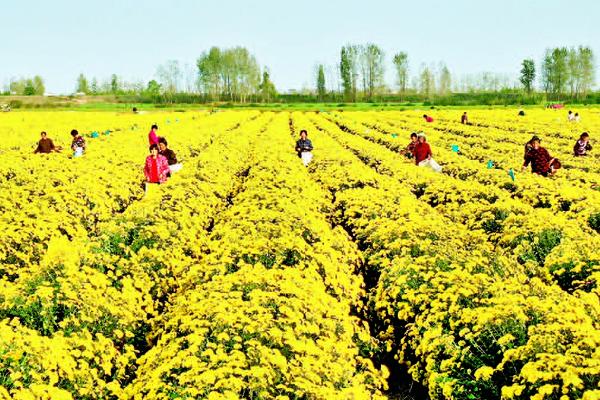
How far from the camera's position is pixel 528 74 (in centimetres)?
14612

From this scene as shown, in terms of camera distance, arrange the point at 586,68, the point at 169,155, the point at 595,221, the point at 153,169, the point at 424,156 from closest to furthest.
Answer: the point at 595,221, the point at 153,169, the point at 169,155, the point at 424,156, the point at 586,68

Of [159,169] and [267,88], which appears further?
[267,88]

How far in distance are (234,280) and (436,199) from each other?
9.93m

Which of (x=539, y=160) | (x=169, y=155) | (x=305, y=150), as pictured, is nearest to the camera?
(x=539, y=160)

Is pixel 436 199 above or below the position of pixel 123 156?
below

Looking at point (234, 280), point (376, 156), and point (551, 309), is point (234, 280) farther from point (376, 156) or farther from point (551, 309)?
point (376, 156)

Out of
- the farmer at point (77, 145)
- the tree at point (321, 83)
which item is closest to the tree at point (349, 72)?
the tree at point (321, 83)

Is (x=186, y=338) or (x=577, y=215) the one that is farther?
(x=577, y=215)

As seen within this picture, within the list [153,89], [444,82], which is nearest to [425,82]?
[444,82]

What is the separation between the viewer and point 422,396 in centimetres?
785

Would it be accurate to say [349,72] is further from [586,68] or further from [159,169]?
[159,169]

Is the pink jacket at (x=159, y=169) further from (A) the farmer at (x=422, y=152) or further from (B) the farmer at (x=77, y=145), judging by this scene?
(A) the farmer at (x=422, y=152)

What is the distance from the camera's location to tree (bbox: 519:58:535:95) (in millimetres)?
144125

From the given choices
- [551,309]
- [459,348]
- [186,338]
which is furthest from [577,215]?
[186,338]
